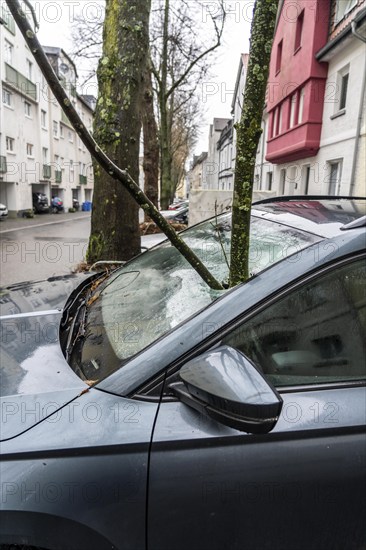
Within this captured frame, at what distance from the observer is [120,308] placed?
1.87 meters

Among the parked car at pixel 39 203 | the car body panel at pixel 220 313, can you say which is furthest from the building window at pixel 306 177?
the parked car at pixel 39 203

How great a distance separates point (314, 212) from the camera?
6.11ft

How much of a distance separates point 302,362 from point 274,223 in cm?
87

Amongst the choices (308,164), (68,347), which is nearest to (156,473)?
(68,347)

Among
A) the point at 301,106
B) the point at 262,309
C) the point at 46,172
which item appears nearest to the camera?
the point at 262,309

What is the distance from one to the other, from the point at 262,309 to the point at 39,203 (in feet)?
88.9

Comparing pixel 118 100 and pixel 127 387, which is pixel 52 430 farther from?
pixel 118 100

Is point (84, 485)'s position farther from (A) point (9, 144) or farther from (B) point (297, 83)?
(A) point (9, 144)

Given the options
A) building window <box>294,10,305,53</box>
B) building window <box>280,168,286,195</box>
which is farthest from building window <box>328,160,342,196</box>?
building window <box>294,10,305,53</box>

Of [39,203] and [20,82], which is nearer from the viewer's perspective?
[20,82]

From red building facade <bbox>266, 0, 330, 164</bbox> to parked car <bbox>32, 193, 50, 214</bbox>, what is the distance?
15.3 meters

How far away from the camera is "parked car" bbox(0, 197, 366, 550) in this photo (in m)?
1.11

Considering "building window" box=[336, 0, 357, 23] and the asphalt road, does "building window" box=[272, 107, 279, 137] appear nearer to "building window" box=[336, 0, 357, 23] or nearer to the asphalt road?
"building window" box=[336, 0, 357, 23]

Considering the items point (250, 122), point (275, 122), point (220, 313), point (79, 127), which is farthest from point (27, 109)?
point (220, 313)
